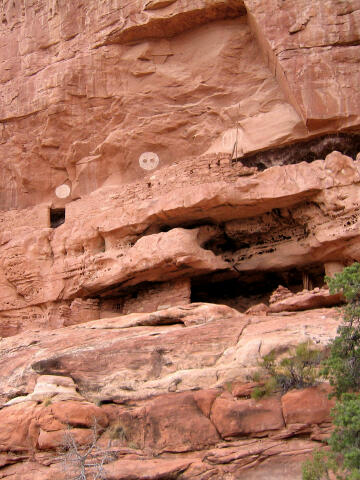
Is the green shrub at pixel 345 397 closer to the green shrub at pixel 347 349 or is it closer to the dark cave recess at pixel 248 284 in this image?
the green shrub at pixel 347 349

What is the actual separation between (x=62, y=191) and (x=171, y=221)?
421 cm

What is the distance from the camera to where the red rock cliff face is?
22.7 feet

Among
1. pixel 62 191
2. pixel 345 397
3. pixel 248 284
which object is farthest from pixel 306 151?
pixel 345 397

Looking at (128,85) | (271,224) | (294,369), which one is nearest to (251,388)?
(294,369)

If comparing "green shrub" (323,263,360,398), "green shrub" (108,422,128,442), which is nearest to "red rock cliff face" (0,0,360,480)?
"green shrub" (108,422,128,442)

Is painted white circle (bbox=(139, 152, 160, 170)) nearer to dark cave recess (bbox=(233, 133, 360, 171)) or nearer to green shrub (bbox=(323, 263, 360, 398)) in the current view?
dark cave recess (bbox=(233, 133, 360, 171))

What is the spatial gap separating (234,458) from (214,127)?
8.85 m

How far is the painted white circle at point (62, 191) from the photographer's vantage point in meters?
15.4

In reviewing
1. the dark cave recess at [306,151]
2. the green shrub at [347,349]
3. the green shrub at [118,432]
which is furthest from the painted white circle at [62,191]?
the green shrub at [347,349]

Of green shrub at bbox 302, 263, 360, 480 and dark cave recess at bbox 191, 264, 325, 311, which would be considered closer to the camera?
green shrub at bbox 302, 263, 360, 480

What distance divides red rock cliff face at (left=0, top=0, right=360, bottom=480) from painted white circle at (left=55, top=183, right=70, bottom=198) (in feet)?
0.30

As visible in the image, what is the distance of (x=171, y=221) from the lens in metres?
12.5

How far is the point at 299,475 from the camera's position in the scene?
586 centimetres

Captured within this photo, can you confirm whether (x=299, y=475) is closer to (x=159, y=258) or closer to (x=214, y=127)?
(x=159, y=258)
